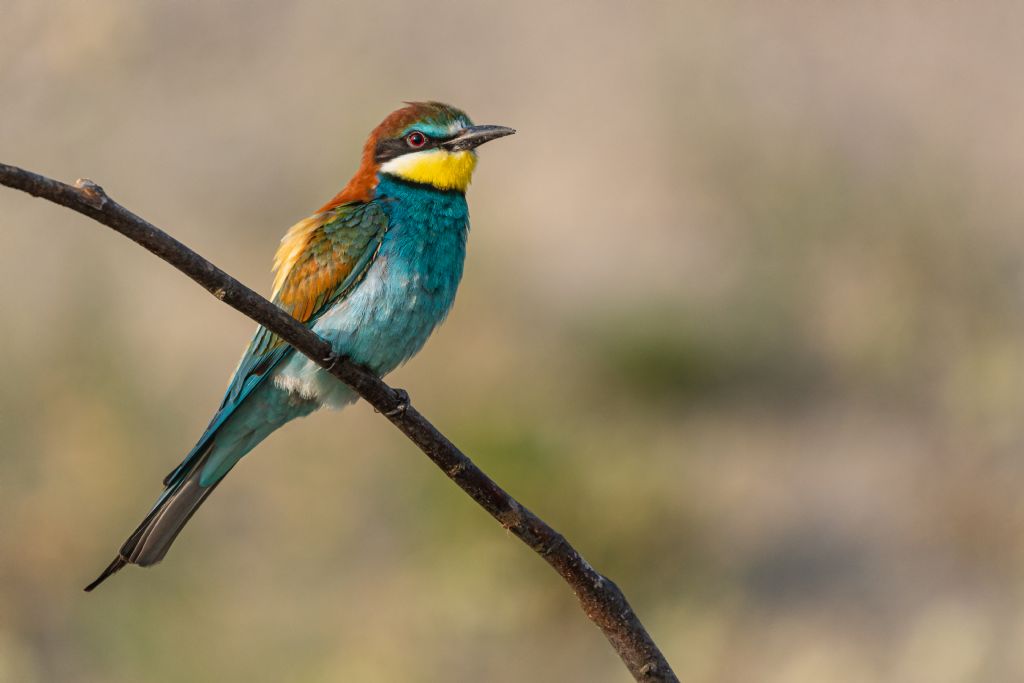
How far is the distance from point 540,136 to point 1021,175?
180 centimetres

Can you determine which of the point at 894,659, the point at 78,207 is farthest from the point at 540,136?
the point at 78,207

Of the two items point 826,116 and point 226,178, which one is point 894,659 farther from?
point 226,178

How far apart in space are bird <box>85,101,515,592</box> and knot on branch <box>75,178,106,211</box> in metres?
0.93

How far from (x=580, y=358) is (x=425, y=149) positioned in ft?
6.01

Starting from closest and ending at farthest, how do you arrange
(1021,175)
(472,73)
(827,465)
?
(827,465) → (1021,175) → (472,73)

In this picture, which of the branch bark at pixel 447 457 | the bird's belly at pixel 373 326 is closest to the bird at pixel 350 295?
the bird's belly at pixel 373 326

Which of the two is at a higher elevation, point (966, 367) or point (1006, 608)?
point (966, 367)

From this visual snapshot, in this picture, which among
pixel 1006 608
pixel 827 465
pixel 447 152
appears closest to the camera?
pixel 447 152

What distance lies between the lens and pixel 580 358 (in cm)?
406

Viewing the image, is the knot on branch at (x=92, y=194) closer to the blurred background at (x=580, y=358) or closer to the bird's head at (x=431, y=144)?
the bird's head at (x=431, y=144)

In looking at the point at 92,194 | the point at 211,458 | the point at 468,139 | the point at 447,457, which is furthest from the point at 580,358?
the point at 92,194

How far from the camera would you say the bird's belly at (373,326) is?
6.91ft

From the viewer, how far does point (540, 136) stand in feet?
16.2

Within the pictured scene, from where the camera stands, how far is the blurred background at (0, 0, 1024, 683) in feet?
11.4
